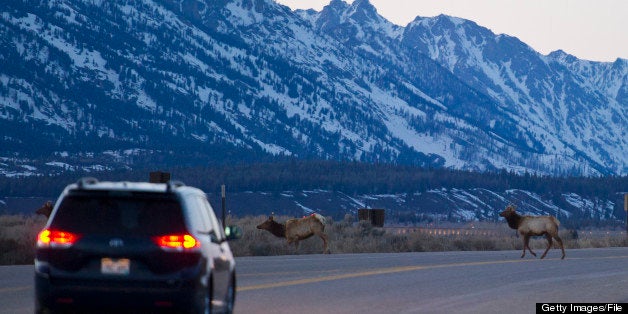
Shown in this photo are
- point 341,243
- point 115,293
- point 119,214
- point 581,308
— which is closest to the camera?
point 115,293

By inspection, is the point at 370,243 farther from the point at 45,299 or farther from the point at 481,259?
the point at 45,299

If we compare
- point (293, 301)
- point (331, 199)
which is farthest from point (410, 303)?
point (331, 199)

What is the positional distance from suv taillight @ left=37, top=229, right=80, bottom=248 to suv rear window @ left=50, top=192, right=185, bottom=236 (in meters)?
0.05

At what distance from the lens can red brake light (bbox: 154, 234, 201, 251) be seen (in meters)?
13.1

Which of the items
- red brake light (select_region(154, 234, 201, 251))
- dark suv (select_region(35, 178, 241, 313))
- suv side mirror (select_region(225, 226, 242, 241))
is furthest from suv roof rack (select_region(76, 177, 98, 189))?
suv side mirror (select_region(225, 226, 242, 241))

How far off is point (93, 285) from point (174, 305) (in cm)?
78

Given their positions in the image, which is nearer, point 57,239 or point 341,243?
point 57,239

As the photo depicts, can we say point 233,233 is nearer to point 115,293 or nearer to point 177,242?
point 177,242

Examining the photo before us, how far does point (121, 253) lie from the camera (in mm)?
12938

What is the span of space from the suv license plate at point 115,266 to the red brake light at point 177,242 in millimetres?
357

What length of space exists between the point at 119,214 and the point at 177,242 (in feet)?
2.03

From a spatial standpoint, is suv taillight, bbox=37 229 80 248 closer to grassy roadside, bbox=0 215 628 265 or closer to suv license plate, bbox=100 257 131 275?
suv license plate, bbox=100 257 131 275

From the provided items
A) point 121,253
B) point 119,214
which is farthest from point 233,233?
point 121,253

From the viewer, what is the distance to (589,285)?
23.2m
